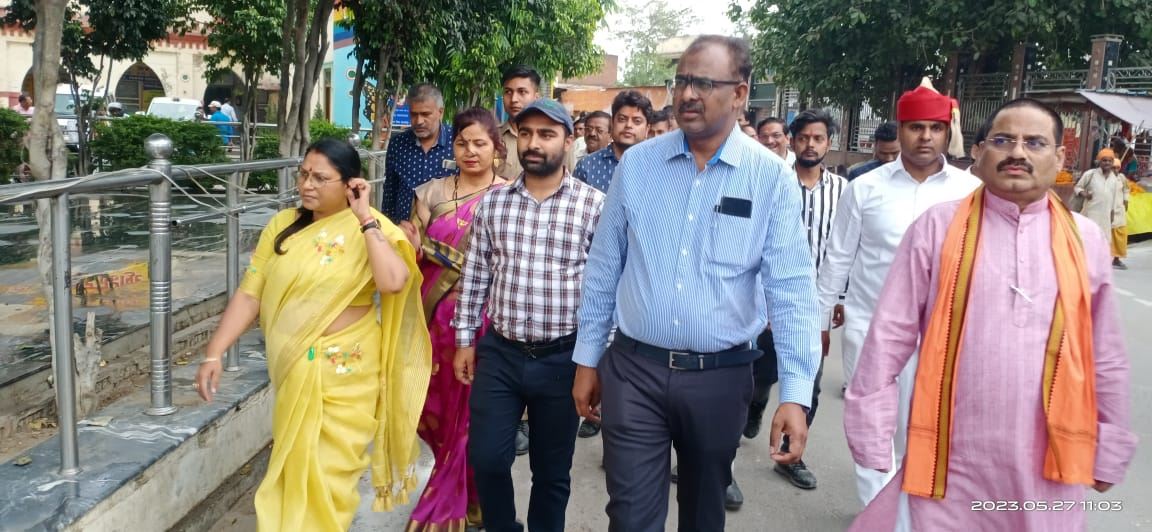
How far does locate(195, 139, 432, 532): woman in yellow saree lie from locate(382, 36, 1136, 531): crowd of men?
39cm

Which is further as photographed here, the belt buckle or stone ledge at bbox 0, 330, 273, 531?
stone ledge at bbox 0, 330, 273, 531

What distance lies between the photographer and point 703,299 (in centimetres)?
265

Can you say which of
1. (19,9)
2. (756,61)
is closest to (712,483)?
(19,9)

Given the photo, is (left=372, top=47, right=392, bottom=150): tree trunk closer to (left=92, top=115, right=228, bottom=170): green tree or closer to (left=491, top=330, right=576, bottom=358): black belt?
(left=92, top=115, right=228, bottom=170): green tree

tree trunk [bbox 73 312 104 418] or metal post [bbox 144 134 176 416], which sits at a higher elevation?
metal post [bbox 144 134 176 416]

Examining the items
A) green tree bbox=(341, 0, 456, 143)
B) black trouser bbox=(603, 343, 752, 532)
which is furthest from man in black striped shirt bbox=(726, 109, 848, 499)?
green tree bbox=(341, 0, 456, 143)

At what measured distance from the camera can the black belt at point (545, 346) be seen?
3244 millimetres

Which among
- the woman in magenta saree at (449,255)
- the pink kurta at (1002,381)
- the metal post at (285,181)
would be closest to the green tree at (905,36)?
the metal post at (285,181)

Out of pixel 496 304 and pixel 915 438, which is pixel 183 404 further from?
pixel 915 438

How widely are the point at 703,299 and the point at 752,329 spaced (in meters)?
0.22

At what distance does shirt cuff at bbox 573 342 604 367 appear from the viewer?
2885mm

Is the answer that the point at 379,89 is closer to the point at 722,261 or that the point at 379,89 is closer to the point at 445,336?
the point at 445,336

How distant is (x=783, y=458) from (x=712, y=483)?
0.30 meters

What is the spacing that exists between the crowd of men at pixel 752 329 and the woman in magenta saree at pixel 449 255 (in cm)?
44
